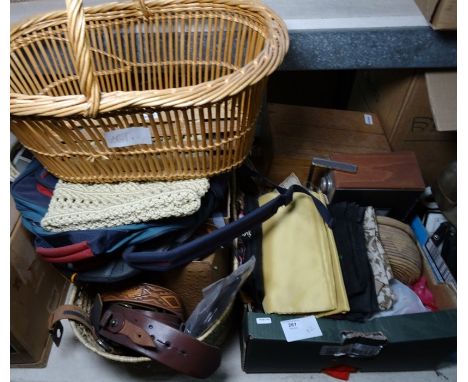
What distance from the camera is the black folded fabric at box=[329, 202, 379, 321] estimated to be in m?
0.86

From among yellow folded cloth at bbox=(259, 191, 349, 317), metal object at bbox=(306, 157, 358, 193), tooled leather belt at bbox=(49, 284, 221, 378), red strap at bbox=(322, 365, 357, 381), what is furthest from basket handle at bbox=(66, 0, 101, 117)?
red strap at bbox=(322, 365, 357, 381)

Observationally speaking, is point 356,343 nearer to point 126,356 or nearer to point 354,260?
point 354,260

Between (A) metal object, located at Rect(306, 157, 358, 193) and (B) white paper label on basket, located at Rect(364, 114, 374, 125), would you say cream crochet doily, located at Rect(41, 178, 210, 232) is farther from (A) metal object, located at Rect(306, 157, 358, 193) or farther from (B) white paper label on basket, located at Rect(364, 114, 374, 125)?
(B) white paper label on basket, located at Rect(364, 114, 374, 125)

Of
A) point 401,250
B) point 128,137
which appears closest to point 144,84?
point 128,137

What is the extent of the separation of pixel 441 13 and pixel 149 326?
0.97 m

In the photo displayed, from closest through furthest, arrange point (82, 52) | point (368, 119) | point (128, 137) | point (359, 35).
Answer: point (82, 52), point (128, 137), point (359, 35), point (368, 119)

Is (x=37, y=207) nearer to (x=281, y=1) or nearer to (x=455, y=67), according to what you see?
(x=281, y=1)

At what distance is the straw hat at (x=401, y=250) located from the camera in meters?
0.98

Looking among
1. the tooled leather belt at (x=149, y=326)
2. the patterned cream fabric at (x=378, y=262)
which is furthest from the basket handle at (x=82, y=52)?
the patterned cream fabric at (x=378, y=262)

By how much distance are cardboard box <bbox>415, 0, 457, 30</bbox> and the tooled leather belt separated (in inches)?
35.6

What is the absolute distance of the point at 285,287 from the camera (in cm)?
87

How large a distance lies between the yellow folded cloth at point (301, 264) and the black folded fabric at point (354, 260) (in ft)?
0.08

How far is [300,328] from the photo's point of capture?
2.66ft
